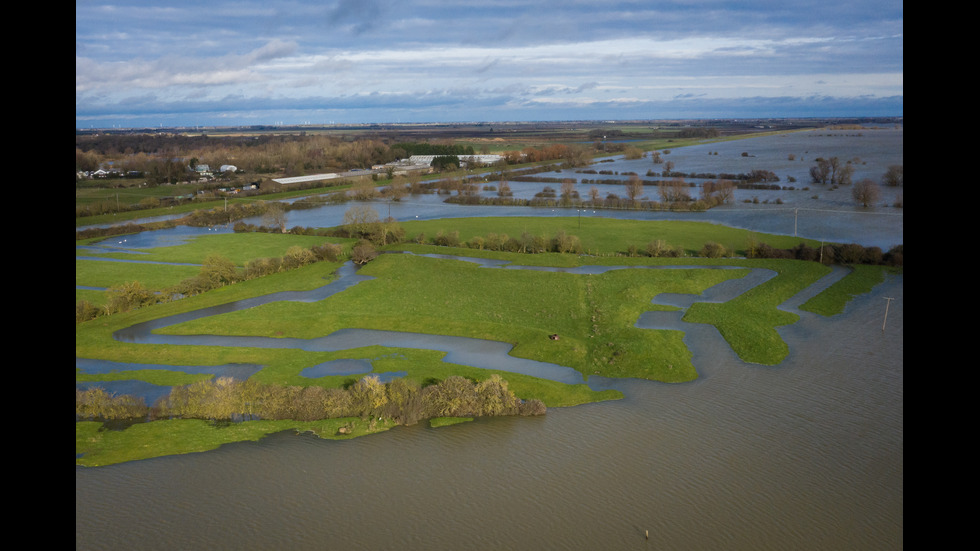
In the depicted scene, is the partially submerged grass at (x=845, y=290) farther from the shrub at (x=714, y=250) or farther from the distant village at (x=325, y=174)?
the distant village at (x=325, y=174)

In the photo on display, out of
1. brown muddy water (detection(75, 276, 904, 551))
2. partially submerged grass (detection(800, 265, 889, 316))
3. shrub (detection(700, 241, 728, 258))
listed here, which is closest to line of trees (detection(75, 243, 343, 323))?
brown muddy water (detection(75, 276, 904, 551))

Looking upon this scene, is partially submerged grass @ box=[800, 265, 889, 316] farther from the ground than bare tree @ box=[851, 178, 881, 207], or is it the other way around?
bare tree @ box=[851, 178, 881, 207]

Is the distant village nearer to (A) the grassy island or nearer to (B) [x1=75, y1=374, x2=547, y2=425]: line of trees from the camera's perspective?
(A) the grassy island

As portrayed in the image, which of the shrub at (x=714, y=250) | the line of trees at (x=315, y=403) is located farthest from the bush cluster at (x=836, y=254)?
the line of trees at (x=315, y=403)

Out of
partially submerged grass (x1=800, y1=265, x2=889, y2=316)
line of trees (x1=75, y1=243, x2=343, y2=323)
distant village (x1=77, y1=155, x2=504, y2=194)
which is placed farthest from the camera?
distant village (x1=77, y1=155, x2=504, y2=194)

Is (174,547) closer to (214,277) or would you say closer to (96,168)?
(214,277)

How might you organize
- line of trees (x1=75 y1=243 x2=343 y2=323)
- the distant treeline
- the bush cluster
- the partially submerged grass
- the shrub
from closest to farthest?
the partially submerged grass
line of trees (x1=75 y1=243 x2=343 y2=323)
the bush cluster
the shrub
the distant treeline

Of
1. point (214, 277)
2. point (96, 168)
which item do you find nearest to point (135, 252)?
point (214, 277)
